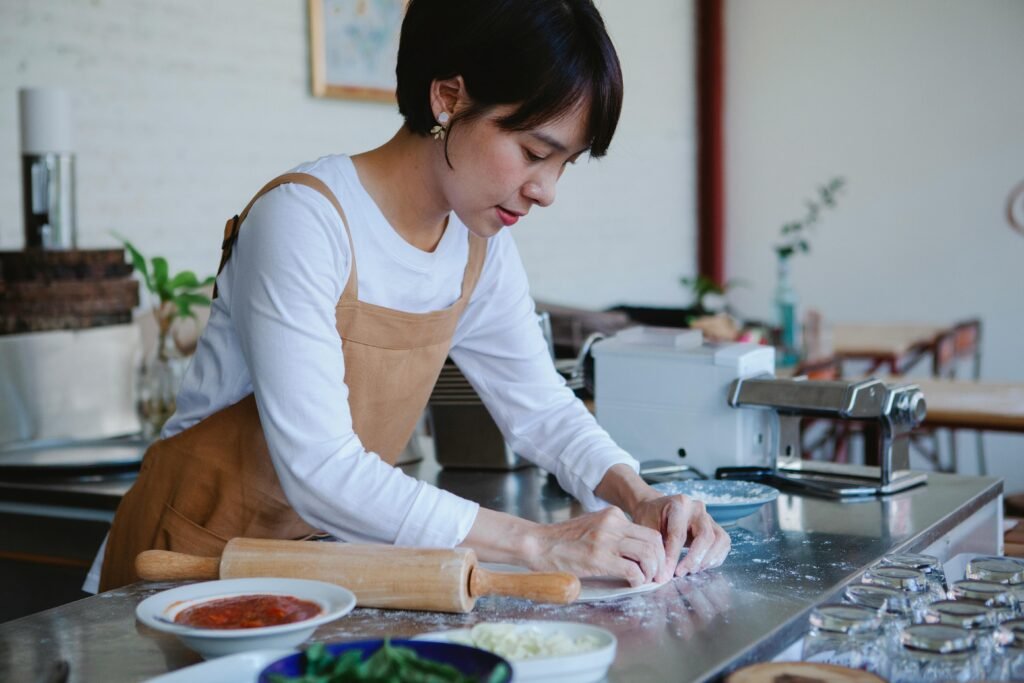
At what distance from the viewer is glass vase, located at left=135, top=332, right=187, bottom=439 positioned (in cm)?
290

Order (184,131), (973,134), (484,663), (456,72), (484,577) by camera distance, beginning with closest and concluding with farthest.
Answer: (484,663) < (484,577) < (456,72) < (184,131) < (973,134)

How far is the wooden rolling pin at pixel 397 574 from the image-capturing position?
4.61ft

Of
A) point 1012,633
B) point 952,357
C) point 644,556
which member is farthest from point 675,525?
point 952,357

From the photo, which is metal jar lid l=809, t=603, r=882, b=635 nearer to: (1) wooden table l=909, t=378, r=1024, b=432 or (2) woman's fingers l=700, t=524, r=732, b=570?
(2) woman's fingers l=700, t=524, r=732, b=570

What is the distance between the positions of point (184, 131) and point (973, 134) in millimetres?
5323

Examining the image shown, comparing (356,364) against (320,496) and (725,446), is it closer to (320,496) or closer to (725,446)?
(320,496)

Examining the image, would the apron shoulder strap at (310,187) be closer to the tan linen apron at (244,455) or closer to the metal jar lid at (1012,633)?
the tan linen apron at (244,455)

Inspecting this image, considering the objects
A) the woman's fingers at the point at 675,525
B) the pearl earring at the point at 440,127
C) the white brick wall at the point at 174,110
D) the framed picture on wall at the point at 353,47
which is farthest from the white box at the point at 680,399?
the framed picture on wall at the point at 353,47

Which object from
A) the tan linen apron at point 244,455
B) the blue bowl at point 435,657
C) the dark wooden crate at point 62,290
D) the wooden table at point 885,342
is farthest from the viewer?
the wooden table at point 885,342

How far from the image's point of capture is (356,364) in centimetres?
178

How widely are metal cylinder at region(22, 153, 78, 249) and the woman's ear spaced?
1778mm

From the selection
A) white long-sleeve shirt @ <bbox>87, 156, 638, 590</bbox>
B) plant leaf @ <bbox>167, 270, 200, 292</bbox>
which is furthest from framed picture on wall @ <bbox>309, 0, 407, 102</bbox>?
white long-sleeve shirt @ <bbox>87, 156, 638, 590</bbox>

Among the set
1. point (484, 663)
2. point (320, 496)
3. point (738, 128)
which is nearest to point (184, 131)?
point (320, 496)

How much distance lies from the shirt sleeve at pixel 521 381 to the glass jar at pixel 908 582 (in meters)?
0.53
